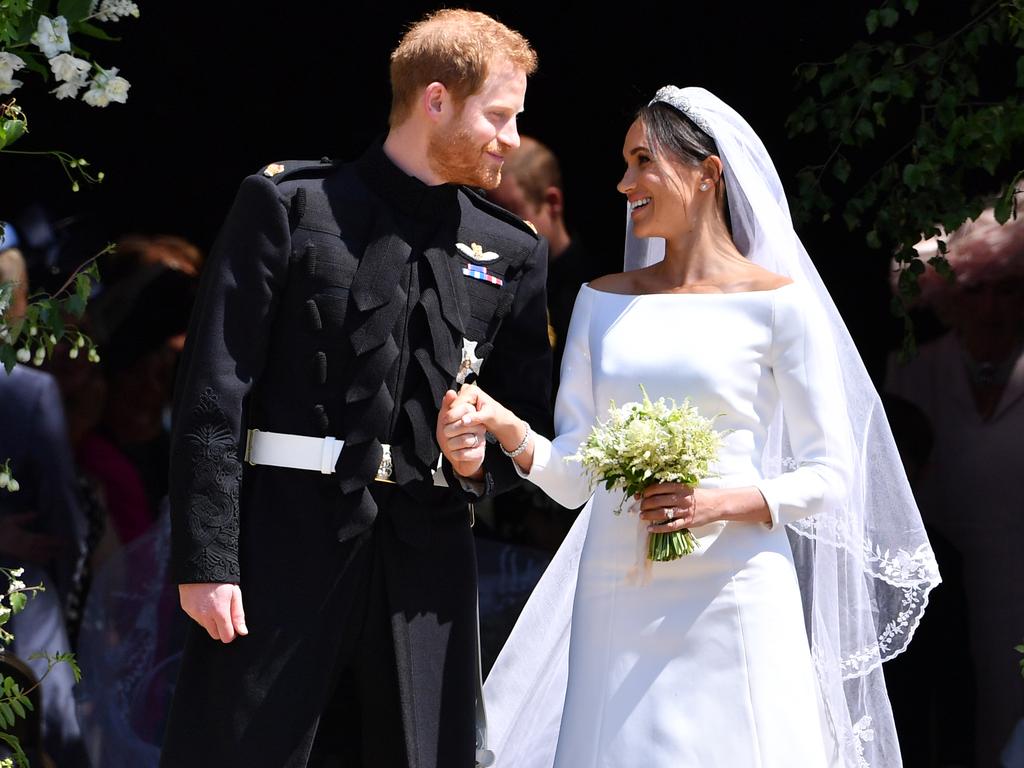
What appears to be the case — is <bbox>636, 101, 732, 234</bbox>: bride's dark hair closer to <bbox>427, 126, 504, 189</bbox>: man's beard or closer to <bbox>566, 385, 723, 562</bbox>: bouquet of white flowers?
<bbox>427, 126, 504, 189</bbox>: man's beard

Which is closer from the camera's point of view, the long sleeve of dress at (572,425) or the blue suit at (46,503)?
the long sleeve of dress at (572,425)

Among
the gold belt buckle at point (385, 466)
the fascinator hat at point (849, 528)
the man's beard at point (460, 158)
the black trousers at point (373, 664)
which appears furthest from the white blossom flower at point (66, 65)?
the fascinator hat at point (849, 528)

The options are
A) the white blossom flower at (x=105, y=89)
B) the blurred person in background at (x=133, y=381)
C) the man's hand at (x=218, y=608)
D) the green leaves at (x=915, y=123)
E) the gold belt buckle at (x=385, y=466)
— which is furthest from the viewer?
the blurred person in background at (x=133, y=381)

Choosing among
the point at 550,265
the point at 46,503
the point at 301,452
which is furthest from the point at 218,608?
Answer: the point at 550,265

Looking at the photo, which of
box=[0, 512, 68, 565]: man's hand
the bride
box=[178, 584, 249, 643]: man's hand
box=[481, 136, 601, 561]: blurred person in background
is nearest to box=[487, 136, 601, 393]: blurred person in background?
box=[481, 136, 601, 561]: blurred person in background

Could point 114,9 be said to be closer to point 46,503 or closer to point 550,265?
point 46,503

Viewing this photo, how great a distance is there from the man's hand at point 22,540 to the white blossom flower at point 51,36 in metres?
1.96

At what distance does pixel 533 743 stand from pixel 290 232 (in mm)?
1410

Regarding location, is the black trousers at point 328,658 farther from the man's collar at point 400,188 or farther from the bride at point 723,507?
the man's collar at point 400,188

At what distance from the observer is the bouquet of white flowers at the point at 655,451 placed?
3160mm

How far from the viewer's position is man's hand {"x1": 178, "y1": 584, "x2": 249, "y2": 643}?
3.12 m

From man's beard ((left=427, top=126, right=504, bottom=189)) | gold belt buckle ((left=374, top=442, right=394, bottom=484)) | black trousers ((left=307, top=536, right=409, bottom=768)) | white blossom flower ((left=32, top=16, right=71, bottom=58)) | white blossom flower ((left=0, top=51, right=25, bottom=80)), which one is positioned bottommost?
black trousers ((left=307, top=536, right=409, bottom=768))

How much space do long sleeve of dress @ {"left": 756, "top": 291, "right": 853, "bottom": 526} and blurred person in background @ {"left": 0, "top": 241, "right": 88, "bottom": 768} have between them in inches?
96.2

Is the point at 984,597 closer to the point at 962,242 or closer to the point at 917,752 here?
the point at 917,752
